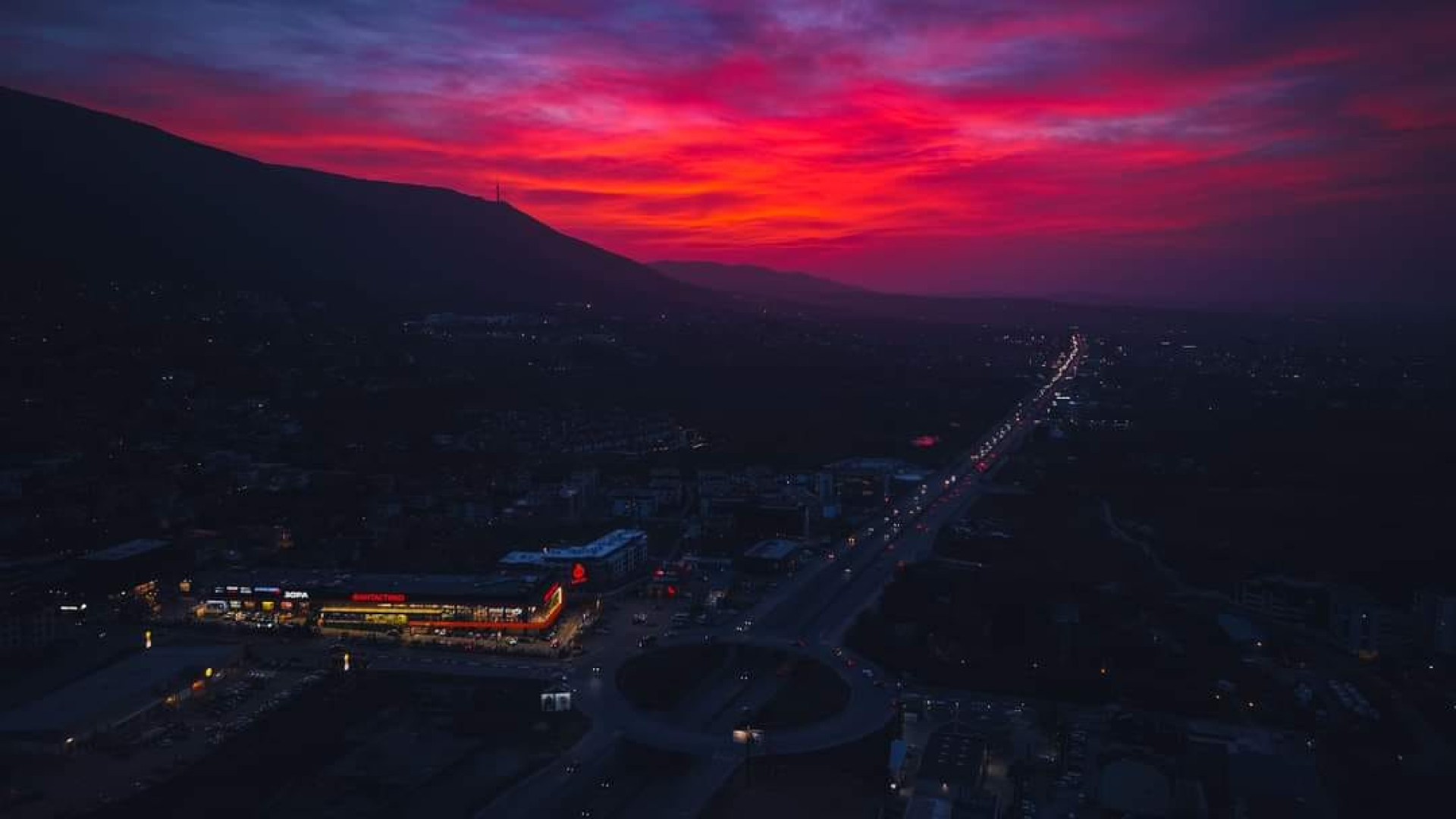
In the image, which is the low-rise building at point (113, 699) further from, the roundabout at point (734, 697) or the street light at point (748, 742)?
the street light at point (748, 742)

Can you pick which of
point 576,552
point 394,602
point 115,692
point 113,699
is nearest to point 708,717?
point 394,602

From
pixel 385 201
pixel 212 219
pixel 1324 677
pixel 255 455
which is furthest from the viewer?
pixel 385 201

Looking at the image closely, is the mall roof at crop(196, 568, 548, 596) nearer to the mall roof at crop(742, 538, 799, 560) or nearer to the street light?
the mall roof at crop(742, 538, 799, 560)

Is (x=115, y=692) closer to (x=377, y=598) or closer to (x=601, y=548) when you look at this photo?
(x=377, y=598)

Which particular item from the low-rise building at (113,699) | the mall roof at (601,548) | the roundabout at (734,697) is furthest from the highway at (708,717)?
the low-rise building at (113,699)

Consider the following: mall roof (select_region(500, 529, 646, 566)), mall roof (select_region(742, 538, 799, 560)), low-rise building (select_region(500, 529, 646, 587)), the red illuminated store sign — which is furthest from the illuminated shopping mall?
mall roof (select_region(742, 538, 799, 560))

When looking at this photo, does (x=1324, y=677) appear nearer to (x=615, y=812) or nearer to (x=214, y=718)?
(x=615, y=812)

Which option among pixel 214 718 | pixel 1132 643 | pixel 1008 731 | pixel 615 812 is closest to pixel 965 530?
pixel 1132 643
